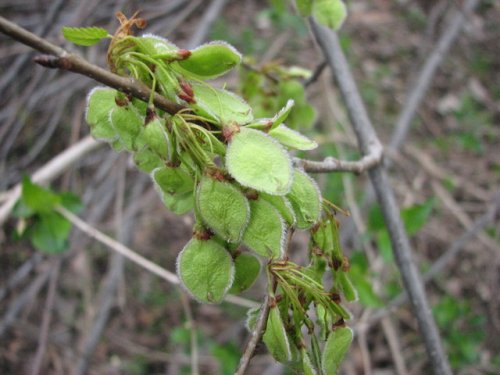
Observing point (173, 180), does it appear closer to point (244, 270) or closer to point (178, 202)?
point (178, 202)

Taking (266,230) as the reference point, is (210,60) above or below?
above

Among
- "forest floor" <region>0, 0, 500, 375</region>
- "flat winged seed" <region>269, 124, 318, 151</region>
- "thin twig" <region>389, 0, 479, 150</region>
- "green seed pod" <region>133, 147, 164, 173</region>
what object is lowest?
"forest floor" <region>0, 0, 500, 375</region>

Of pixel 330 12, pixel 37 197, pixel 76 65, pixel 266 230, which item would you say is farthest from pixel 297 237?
pixel 76 65

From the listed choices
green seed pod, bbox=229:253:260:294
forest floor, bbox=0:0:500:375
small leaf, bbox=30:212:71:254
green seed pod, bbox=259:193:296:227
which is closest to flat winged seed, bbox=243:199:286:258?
green seed pod, bbox=259:193:296:227

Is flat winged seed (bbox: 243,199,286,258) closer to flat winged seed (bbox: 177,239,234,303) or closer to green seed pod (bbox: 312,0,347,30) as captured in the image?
flat winged seed (bbox: 177,239,234,303)

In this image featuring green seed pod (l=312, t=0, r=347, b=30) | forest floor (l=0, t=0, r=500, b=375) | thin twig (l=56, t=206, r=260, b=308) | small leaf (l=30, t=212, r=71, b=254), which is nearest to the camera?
green seed pod (l=312, t=0, r=347, b=30)

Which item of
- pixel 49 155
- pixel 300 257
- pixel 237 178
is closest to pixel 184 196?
pixel 237 178
